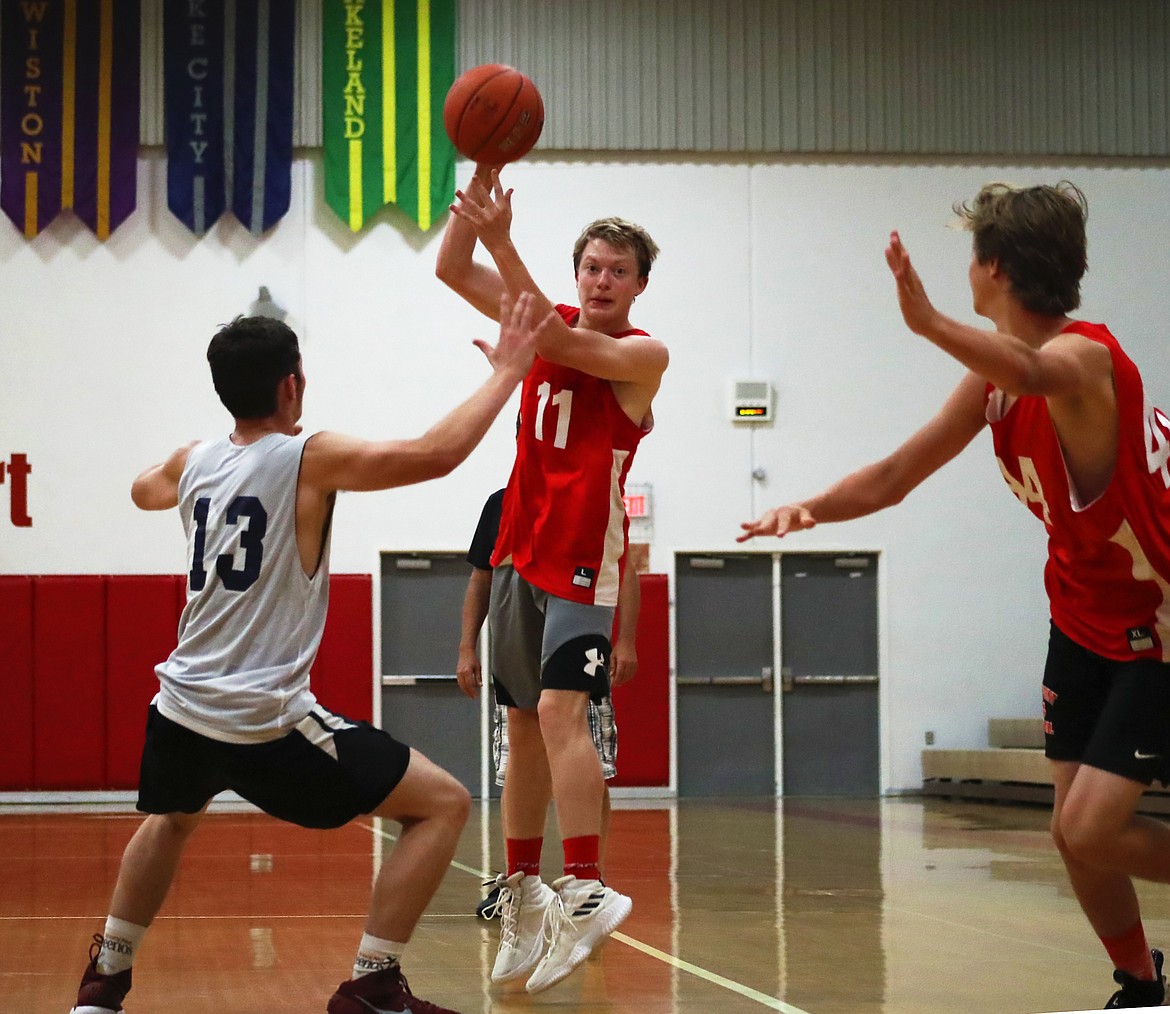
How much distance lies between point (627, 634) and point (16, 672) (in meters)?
7.49

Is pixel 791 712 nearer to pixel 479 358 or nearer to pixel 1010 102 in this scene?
pixel 479 358

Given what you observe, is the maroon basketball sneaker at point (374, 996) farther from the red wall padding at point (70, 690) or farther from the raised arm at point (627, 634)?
the red wall padding at point (70, 690)

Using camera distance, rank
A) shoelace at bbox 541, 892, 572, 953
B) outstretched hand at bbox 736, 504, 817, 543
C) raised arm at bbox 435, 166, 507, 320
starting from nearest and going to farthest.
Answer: outstretched hand at bbox 736, 504, 817, 543, shoelace at bbox 541, 892, 572, 953, raised arm at bbox 435, 166, 507, 320

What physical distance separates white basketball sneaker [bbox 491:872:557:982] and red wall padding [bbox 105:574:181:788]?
8245 millimetres

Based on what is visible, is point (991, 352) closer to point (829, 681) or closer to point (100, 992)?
point (100, 992)

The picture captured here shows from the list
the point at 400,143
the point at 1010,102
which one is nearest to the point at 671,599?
the point at 400,143

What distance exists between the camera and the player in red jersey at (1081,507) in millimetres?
2982

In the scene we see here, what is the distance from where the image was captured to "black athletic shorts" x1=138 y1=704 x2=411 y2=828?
3.04 meters

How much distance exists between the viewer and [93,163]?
1190cm

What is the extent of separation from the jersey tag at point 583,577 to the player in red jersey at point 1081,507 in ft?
2.65

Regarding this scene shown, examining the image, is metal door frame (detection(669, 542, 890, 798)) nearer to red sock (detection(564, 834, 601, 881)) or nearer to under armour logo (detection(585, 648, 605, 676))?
under armour logo (detection(585, 648, 605, 676))

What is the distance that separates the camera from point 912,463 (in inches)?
134

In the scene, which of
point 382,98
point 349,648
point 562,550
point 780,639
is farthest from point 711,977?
point 382,98

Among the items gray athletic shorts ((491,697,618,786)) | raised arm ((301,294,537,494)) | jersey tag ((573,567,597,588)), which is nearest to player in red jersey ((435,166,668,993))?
jersey tag ((573,567,597,588))
